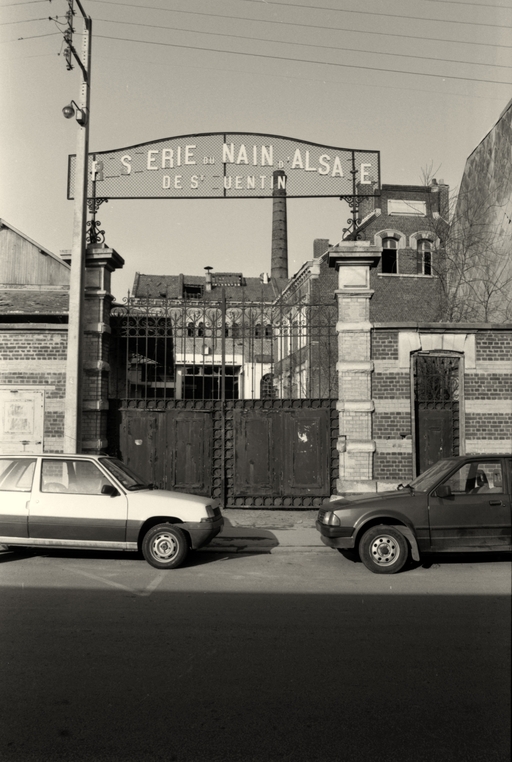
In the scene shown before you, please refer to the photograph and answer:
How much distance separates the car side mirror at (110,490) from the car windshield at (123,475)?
0.66ft

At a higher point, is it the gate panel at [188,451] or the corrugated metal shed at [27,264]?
the corrugated metal shed at [27,264]

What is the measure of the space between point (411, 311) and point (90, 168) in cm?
1952

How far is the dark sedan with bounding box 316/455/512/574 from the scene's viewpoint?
26.3 feet

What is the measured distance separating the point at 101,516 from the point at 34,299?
16351 mm

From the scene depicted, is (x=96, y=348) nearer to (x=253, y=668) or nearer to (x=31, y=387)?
(x=31, y=387)

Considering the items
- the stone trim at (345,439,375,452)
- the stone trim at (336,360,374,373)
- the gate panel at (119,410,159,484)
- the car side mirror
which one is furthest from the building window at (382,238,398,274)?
the car side mirror

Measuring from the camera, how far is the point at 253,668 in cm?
458

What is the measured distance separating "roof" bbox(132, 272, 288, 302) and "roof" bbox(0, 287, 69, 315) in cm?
2388

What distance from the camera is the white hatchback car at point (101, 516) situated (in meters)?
8.34

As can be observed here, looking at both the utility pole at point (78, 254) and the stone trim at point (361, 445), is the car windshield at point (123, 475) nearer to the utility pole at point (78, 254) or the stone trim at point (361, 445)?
the utility pole at point (78, 254)

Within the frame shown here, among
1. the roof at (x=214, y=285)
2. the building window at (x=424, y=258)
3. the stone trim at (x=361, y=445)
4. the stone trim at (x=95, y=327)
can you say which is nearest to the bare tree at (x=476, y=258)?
the building window at (x=424, y=258)

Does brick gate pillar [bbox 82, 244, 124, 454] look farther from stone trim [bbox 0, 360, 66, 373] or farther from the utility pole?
the utility pole

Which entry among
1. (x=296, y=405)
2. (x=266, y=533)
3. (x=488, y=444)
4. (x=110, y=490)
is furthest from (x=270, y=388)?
(x=110, y=490)

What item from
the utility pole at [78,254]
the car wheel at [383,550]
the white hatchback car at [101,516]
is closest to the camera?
the car wheel at [383,550]
